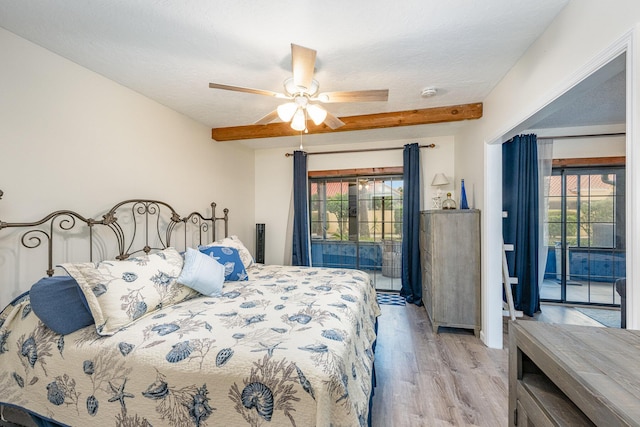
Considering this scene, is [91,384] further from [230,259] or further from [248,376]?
[230,259]

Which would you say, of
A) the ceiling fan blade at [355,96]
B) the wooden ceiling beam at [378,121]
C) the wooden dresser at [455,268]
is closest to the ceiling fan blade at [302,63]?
the ceiling fan blade at [355,96]

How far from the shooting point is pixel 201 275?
6.39 feet

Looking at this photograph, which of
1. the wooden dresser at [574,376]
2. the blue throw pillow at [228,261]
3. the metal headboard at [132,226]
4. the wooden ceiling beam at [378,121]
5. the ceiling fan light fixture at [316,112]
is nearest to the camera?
the wooden dresser at [574,376]

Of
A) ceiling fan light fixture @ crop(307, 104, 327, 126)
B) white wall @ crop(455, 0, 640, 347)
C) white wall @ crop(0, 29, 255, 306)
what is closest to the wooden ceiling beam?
white wall @ crop(455, 0, 640, 347)

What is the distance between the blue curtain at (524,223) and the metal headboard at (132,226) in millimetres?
3943

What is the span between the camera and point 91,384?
4.04ft

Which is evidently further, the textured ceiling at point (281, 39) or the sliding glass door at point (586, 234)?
the sliding glass door at point (586, 234)

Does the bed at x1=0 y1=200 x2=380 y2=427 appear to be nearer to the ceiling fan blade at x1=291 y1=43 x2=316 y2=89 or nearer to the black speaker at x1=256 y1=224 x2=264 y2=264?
the ceiling fan blade at x1=291 y1=43 x2=316 y2=89

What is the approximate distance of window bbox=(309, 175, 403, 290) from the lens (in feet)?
13.9

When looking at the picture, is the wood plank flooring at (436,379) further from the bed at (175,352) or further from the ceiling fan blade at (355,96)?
the ceiling fan blade at (355,96)

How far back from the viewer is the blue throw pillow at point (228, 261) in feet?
7.91

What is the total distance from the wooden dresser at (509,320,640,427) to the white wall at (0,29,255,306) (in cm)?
271

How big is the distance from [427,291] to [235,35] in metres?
3.31

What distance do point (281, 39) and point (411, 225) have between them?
301 cm
